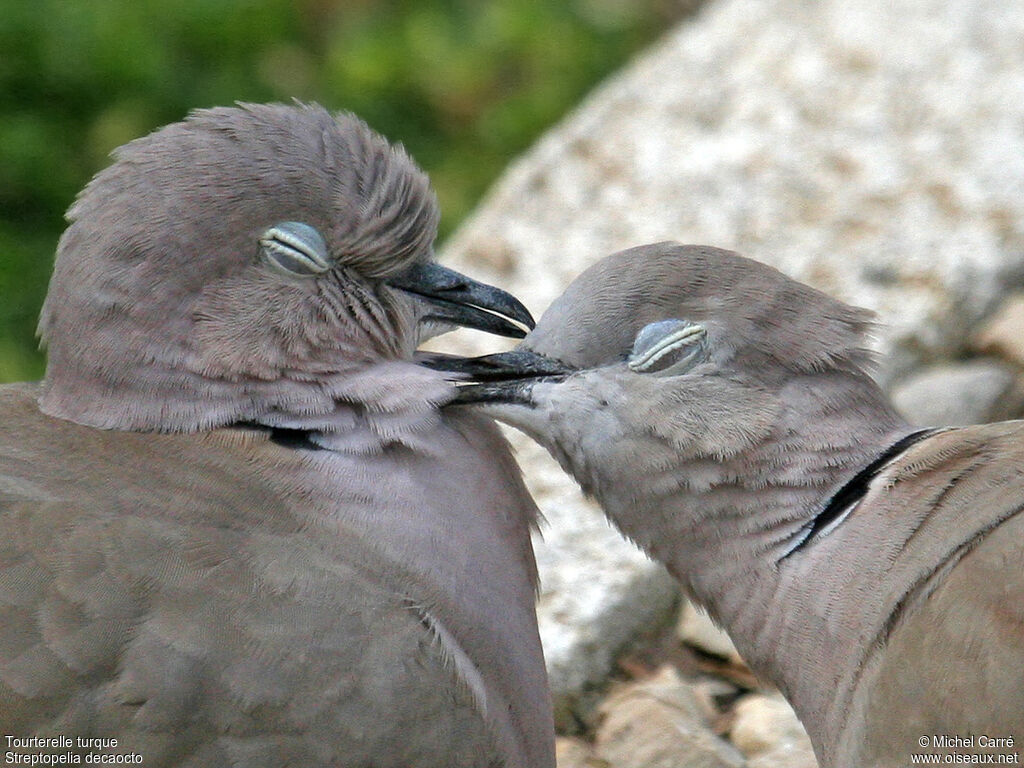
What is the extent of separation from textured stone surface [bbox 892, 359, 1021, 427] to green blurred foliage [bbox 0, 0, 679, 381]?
2.42 m

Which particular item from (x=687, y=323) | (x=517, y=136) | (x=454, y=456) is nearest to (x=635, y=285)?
(x=687, y=323)

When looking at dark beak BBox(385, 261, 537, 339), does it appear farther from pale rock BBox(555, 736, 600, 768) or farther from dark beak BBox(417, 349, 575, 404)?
pale rock BBox(555, 736, 600, 768)

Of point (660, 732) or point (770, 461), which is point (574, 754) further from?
point (770, 461)

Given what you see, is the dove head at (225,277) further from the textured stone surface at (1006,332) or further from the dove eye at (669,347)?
the textured stone surface at (1006,332)

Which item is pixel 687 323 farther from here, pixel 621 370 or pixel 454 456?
pixel 454 456

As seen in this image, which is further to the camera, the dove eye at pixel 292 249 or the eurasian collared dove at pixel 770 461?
the dove eye at pixel 292 249

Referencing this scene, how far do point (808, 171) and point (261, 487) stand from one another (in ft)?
8.07

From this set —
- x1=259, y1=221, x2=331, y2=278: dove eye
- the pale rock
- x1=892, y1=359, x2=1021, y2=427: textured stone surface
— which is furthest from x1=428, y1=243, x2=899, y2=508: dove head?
x1=892, y1=359, x2=1021, y2=427: textured stone surface

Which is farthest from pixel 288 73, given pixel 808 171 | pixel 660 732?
pixel 660 732

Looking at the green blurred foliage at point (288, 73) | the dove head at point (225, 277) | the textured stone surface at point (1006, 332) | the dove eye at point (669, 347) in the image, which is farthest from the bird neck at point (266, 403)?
the green blurred foliage at point (288, 73)

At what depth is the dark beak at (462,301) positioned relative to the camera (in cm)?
296

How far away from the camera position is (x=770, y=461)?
8.72 feet

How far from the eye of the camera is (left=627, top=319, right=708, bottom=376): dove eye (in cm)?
272

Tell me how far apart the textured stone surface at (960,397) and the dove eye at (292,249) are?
164 cm
